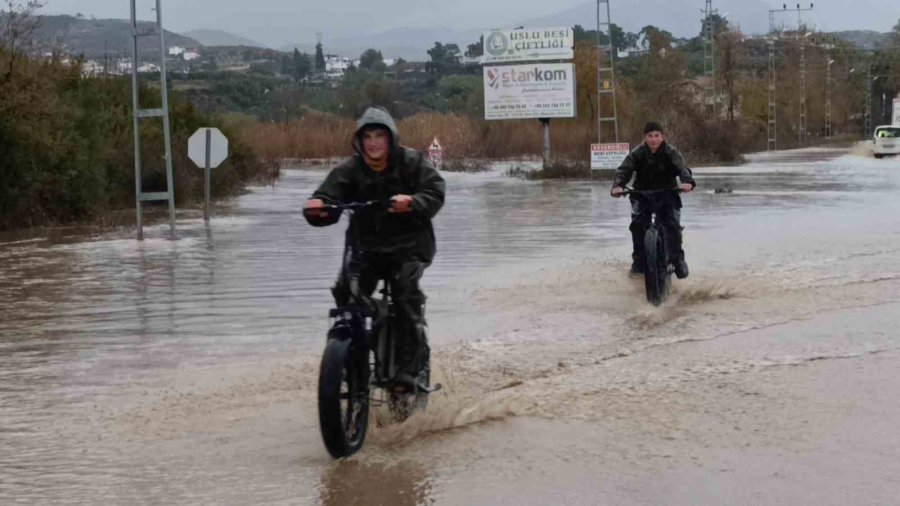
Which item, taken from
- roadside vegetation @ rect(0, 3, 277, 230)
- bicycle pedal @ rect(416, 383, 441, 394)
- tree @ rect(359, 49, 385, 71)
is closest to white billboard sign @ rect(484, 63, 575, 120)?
roadside vegetation @ rect(0, 3, 277, 230)

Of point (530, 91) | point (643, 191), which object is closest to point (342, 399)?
point (643, 191)

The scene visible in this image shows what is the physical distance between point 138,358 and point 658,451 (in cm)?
481

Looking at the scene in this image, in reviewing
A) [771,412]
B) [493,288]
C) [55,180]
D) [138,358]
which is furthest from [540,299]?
[55,180]

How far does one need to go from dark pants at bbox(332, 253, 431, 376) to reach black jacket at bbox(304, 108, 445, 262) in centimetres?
7

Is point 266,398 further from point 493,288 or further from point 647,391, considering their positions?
point 493,288

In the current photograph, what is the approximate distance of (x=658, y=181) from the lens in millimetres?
13148

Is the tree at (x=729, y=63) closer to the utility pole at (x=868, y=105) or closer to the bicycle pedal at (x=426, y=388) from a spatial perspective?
the utility pole at (x=868, y=105)

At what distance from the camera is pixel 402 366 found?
24.0 feet

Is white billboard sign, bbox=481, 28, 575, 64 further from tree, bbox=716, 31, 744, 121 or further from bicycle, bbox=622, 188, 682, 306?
bicycle, bbox=622, 188, 682, 306

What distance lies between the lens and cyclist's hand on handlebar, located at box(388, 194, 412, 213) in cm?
690

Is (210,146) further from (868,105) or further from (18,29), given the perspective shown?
(868,105)

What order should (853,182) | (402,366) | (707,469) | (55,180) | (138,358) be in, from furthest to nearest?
(853,182)
(55,180)
(138,358)
(402,366)
(707,469)

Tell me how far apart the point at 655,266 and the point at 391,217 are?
558 cm

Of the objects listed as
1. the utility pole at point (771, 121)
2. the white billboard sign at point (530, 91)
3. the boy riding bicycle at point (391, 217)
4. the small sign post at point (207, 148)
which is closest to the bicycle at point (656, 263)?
the boy riding bicycle at point (391, 217)
